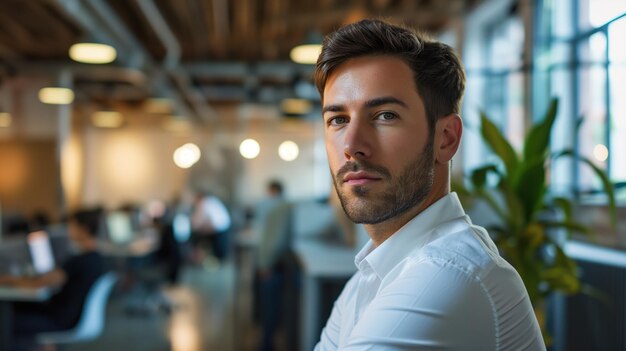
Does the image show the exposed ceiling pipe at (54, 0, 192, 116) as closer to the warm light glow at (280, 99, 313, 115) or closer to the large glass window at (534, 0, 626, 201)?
the warm light glow at (280, 99, 313, 115)

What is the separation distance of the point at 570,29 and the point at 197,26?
20.8 ft

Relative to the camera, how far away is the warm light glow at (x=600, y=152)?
5027 mm

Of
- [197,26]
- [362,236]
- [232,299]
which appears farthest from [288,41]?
[362,236]

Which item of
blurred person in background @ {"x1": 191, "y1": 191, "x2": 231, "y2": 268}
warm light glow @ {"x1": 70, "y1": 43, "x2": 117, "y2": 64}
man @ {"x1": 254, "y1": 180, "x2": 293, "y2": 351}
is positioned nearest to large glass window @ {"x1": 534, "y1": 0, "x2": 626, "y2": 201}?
man @ {"x1": 254, "y1": 180, "x2": 293, "y2": 351}

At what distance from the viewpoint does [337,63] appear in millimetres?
Answer: 962

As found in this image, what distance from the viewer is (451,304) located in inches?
29.9

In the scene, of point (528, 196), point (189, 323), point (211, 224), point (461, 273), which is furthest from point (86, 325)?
point (211, 224)

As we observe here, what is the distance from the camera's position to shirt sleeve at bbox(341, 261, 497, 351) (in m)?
0.75

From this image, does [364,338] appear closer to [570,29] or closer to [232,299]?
[570,29]

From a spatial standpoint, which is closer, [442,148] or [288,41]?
[442,148]

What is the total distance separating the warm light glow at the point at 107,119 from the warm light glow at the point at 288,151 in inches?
181

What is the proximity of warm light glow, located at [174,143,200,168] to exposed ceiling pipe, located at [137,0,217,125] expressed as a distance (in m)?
0.96

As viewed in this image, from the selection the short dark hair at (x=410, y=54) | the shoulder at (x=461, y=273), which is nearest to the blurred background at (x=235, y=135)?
the short dark hair at (x=410, y=54)

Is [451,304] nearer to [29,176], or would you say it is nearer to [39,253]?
[39,253]
